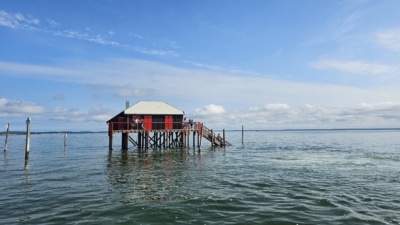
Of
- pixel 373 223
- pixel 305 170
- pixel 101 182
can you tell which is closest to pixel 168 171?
pixel 101 182

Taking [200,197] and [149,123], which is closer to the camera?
[200,197]

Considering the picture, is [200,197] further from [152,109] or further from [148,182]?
[152,109]

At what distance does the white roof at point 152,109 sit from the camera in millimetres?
42088

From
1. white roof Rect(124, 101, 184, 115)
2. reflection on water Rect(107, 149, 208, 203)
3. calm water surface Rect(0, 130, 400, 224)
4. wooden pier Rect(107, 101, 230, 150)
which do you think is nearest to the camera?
calm water surface Rect(0, 130, 400, 224)

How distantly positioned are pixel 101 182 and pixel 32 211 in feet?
20.6

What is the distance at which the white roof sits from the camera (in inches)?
1657

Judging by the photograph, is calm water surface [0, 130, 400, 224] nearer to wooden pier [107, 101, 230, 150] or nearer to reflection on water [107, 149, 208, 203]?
reflection on water [107, 149, 208, 203]

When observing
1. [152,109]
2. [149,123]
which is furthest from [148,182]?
[152,109]

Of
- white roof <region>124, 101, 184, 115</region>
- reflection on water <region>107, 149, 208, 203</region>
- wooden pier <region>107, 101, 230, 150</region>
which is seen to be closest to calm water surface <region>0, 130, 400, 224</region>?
reflection on water <region>107, 149, 208, 203</region>

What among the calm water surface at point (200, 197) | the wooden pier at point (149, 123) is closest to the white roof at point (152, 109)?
the wooden pier at point (149, 123)

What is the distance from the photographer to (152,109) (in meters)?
43.2

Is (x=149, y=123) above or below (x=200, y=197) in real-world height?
above

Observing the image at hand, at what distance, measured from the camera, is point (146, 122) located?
42562mm

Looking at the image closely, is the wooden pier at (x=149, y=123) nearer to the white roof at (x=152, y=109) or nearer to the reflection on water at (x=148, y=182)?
the white roof at (x=152, y=109)
